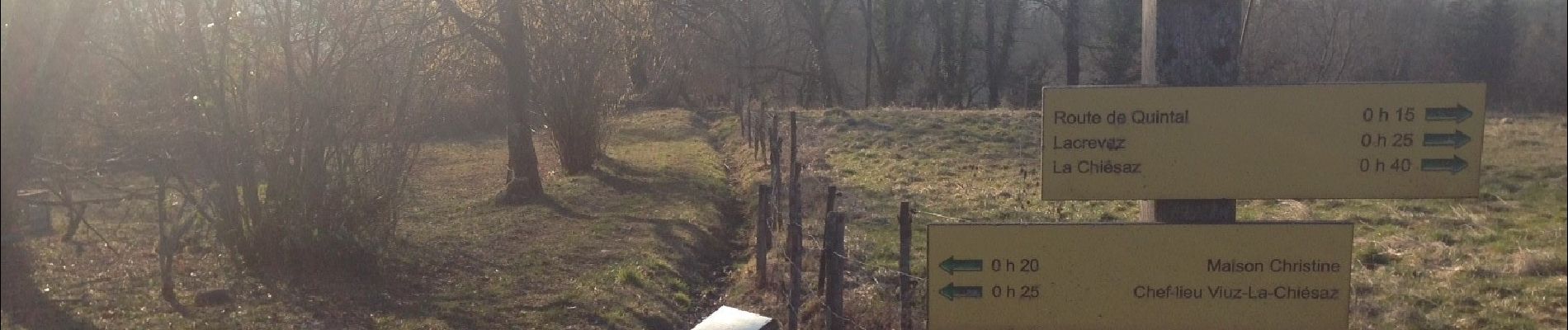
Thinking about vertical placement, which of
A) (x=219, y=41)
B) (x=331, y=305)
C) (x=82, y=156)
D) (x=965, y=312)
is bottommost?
(x=331, y=305)

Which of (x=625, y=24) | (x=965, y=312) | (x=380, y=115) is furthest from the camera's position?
(x=625, y=24)

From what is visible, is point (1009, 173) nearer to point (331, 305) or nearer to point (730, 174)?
point (730, 174)

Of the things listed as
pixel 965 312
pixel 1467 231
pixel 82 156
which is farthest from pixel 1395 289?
pixel 82 156

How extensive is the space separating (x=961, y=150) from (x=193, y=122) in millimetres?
11318

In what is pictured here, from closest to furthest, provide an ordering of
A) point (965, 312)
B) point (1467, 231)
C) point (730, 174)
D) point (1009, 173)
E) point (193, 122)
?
point (965, 312) < point (193, 122) < point (1467, 231) < point (1009, 173) < point (730, 174)

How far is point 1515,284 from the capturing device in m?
7.03

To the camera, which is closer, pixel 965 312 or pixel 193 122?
pixel 965 312

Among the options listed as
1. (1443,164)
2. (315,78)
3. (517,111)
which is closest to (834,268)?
(1443,164)

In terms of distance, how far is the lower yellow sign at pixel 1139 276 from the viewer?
12.0 feet

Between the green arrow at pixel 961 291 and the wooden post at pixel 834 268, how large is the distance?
4.67 feet

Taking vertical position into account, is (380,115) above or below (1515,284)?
above

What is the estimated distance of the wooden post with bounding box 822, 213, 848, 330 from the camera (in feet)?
17.1

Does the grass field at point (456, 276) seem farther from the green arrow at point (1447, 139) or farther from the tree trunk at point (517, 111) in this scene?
the green arrow at point (1447, 139)

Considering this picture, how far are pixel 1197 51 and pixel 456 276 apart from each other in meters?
5.44
